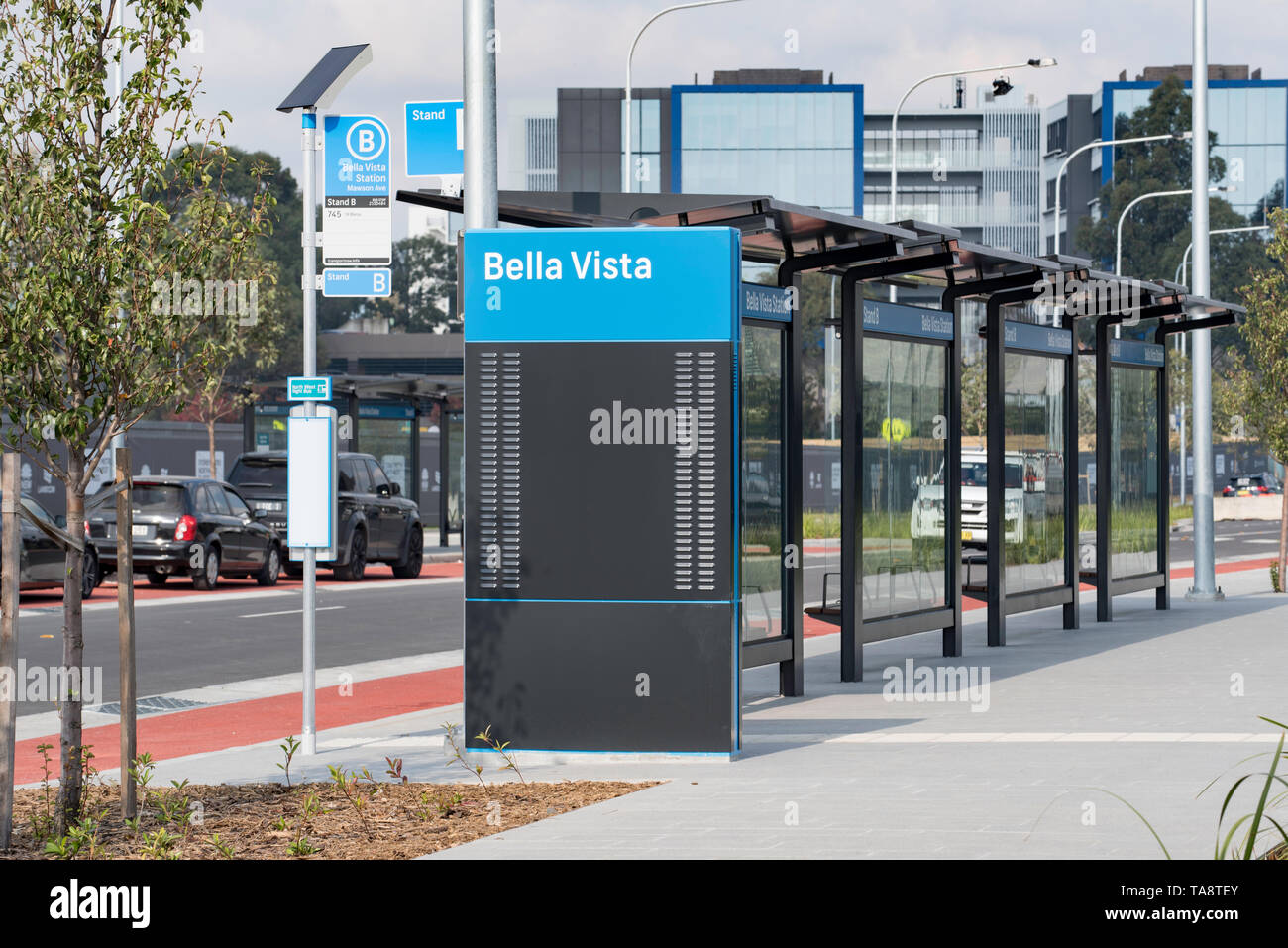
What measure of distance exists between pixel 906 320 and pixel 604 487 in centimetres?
547

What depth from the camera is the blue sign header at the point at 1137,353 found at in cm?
1984

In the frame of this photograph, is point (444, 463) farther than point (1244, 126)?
No

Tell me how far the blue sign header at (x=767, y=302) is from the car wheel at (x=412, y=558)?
60.8ft

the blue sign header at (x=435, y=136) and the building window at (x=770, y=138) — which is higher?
the building window at (x=770, y=138)

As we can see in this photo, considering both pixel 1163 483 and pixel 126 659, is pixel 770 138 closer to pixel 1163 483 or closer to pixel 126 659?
pixel 1163 483

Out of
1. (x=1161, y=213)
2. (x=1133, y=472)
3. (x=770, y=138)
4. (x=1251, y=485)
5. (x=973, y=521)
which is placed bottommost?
(x=1251, y=485)

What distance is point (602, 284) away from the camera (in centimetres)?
966

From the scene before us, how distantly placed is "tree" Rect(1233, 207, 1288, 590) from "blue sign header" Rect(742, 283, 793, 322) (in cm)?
1361

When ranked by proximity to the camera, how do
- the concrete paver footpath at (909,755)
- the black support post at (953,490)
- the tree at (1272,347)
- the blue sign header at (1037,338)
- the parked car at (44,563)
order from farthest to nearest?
the tree at (1272,347) < the parked car at (44,563) < the blue sign header at (1037,338) < the black support post at (953,490) < the concrete paver footpath at (909,755)

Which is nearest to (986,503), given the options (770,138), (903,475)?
(903,475)

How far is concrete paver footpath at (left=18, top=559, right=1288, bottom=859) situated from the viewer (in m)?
7.32

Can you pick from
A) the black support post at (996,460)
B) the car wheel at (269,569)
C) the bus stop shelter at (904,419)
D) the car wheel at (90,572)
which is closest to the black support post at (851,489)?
the bus stop shelter at (904,419)

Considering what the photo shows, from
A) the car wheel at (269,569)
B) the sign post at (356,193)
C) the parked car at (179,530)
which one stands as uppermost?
the sign post at (356,193)

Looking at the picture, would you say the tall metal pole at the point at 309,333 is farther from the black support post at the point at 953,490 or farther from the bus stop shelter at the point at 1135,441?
the bus stop shelter at the point at 1135,441
